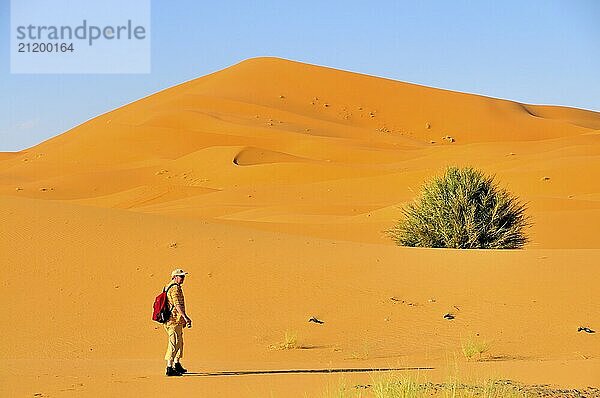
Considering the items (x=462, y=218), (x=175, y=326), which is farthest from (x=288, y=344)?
(x=462, y=218)

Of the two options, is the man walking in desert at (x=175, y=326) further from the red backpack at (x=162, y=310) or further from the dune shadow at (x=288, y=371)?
the dune shadow at (x=288, y=371)

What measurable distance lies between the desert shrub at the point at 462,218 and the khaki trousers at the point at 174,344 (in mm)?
11849

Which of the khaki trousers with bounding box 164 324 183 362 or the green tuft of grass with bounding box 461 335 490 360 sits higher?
the khaki trousers with bounding box 164 324 183 362

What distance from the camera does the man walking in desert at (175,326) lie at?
9570 millimetres

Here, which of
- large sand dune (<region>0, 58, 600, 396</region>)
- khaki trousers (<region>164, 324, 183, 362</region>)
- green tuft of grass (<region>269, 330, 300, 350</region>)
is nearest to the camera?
khaki trousers (<region>164, 324, 183, 362</region>)

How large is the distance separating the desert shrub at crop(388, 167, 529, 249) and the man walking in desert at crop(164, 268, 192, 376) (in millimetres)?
11794

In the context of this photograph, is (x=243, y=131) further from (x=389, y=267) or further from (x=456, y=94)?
(x=389, y=267)

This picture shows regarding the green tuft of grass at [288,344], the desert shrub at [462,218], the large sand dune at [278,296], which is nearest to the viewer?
the large sand dune at [278,296]

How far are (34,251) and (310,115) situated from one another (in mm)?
61074

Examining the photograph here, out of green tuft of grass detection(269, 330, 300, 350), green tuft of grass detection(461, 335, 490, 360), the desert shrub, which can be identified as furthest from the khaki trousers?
the desert shrub

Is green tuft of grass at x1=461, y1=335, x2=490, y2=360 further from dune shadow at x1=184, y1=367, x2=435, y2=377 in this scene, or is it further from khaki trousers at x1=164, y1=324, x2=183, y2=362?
khaki trousers at x1=164, y1=324, x2=183, y2=362

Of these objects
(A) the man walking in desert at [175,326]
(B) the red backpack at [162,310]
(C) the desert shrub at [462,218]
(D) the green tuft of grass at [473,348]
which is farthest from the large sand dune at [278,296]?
(C) the desert shrub at [462,218]

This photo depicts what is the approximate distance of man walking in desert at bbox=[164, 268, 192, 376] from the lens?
957cm

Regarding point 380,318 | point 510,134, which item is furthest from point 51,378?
point 510,134
